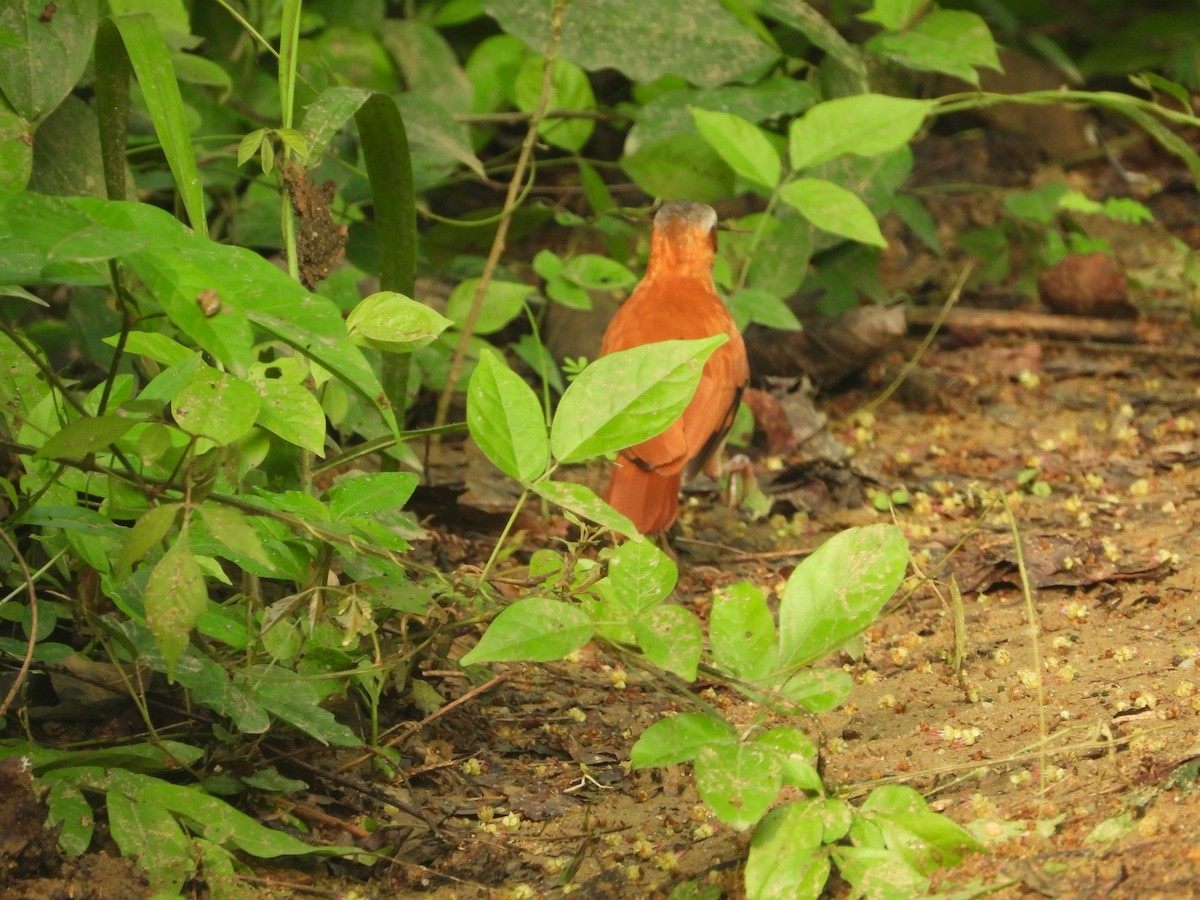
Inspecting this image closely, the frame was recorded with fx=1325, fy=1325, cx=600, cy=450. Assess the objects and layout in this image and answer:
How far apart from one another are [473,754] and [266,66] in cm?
287

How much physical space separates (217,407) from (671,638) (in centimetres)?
61

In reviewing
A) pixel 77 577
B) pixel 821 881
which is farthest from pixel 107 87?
pixel 821 881

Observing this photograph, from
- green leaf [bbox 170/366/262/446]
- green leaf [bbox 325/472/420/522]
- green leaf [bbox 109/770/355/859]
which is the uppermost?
green leaf [bbox 170/366/262/446]

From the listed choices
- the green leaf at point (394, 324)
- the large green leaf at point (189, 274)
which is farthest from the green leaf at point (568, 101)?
the large green leaf at point (189, 274)

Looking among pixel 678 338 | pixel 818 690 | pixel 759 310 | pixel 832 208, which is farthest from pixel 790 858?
pixel 759 310

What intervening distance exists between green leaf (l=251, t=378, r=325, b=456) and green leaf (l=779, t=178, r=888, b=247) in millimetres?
1695

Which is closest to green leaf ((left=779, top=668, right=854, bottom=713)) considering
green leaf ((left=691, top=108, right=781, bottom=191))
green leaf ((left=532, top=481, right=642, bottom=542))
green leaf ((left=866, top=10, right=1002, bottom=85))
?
green leaf ((left=532, top=481, right=642, bottom=542))

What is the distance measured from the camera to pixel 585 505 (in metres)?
1.62

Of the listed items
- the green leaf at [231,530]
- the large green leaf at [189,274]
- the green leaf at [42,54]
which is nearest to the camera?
the large green leaf at [189,274]

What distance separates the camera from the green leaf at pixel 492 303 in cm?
336

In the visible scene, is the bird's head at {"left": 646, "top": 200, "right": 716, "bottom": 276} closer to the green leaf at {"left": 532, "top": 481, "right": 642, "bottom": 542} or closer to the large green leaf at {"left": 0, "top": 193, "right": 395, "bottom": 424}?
the green leaf at {"left": 532, "top": 481, "right": 642, "bottom": 542}

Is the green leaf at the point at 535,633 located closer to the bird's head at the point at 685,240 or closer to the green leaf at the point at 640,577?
the green leaf at the point at 640,577

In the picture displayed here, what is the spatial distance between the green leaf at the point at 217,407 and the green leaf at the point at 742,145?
180cm

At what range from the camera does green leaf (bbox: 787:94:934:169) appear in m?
3.08
